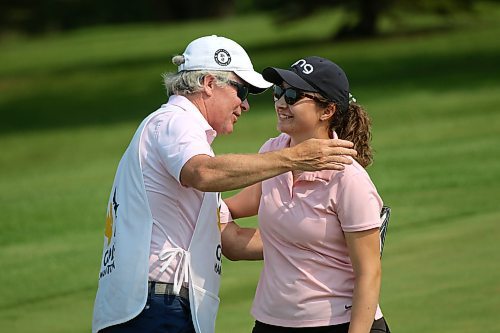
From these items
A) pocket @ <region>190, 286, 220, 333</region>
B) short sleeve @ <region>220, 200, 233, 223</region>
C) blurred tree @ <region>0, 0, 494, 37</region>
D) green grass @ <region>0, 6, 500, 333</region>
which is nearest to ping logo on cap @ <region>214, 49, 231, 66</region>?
short sleeve @ <region>220, 200, 233, 223</region>

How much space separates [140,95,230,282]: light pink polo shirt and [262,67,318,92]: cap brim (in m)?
0.37

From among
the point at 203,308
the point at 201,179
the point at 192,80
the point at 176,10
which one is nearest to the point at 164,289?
the point at 203,308

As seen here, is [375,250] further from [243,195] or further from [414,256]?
[414,256]

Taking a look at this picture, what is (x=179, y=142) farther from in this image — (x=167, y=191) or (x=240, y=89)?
(x=240, y=89)

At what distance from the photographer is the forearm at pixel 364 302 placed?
14.4ft

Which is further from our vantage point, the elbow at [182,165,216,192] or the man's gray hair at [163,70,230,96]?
the man's gray hair at [163,70,230,96]

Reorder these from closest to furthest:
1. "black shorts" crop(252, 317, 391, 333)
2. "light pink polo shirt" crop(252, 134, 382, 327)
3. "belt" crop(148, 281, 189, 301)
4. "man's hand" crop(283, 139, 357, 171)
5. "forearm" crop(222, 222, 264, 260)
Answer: "man's hand" crop(283, 139, 357, 171)
"light pink polo shirt" crop(252, 134, 382, 327)
"black shorts" crop(252, 317, 391, 333)
"belt" crop(148, 281, 189, 301)
"forearm" crop(222, 222, 264, 260)

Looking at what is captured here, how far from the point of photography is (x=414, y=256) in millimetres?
9820

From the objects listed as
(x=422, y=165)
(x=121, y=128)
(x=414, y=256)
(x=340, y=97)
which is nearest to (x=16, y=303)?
→ (x=414, y=256)

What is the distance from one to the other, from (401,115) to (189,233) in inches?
756

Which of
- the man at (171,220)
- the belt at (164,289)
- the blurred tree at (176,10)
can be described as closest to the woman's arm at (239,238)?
the man at (171,220)

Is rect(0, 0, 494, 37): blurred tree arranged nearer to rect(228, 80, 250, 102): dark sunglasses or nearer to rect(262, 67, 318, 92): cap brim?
rect(228, 80, 250, 102): dark sunglasses

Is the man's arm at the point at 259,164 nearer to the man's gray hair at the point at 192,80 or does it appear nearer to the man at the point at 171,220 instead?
the man at the point at 171,220

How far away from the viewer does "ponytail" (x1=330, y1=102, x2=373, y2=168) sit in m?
4.69
